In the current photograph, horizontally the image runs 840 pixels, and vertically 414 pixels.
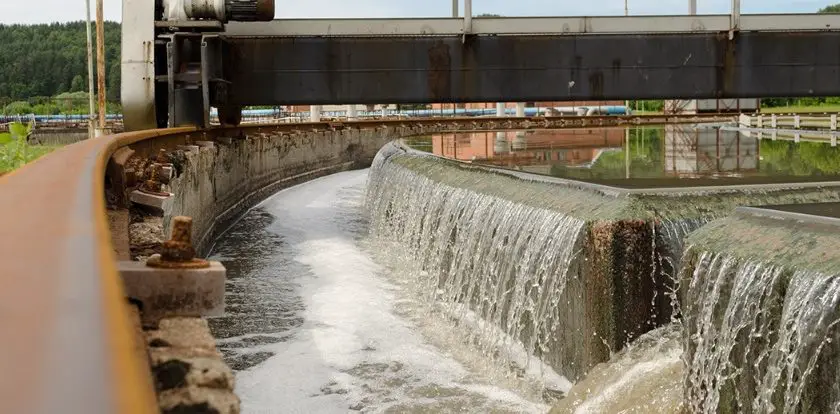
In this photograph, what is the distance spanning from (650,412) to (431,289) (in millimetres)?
6031

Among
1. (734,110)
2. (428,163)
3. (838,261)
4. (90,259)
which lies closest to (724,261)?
(838,261)

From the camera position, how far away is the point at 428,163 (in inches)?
591

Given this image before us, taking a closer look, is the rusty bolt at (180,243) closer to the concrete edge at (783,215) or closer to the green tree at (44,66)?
the concrete edge at (783,215)

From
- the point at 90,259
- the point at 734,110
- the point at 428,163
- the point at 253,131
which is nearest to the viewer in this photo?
the point at 90,259

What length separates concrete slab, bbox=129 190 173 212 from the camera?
844 centimetres

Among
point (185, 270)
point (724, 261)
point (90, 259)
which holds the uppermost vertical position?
point (90, 259)

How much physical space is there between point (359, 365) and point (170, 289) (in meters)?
6.55

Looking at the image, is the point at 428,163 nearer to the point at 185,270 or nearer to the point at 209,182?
the point at 209,182

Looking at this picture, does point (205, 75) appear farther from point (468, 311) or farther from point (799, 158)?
point (799, 158)

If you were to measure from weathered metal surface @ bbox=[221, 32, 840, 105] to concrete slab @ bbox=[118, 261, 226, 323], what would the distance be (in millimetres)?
13744

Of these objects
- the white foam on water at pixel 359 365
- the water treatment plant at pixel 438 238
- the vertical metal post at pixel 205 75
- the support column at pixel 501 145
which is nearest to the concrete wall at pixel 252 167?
the water treatment plant at pixel 438 238

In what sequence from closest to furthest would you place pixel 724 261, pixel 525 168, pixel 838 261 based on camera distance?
pixel 838 261 < pixel 724 261 < pixel 525 168

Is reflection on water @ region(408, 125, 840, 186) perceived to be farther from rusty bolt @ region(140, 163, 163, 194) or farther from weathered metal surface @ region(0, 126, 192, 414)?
weathered metal surface @ region(0, 126, 192, 414)

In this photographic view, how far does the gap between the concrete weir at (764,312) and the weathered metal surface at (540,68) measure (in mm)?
10350
